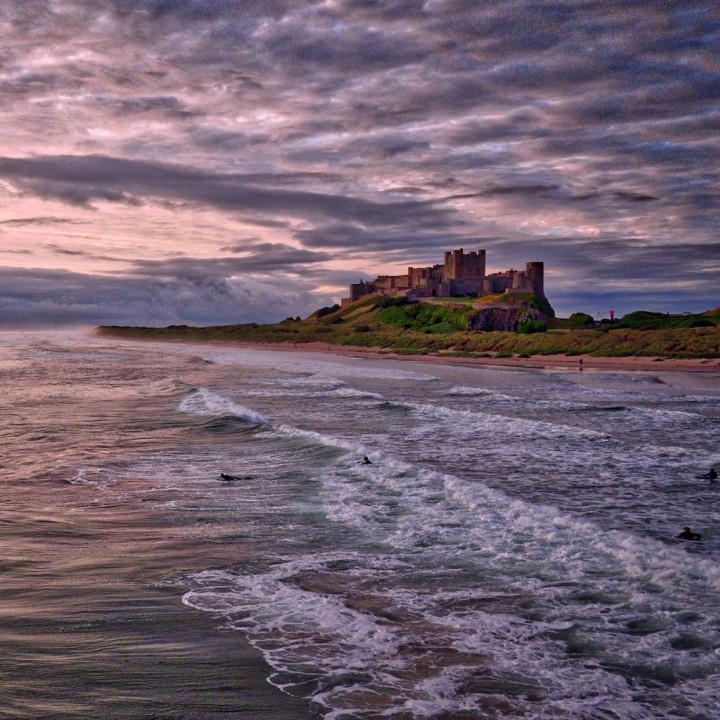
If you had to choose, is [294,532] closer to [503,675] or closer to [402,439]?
[503,675]

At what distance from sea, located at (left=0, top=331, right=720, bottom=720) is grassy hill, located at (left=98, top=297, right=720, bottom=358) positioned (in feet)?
122

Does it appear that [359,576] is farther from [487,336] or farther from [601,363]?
[487,336]

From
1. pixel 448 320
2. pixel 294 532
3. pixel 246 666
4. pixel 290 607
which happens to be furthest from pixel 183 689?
pixel 448 320

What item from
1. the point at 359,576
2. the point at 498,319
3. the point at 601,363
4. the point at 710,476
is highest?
the point at 498,319

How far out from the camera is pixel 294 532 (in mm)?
8602

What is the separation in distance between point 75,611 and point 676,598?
512 cm

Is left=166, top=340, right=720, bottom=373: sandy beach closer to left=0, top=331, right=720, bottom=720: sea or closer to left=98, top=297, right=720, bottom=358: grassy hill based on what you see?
left=98, top=297, right=720, bottom=358: grassy hill

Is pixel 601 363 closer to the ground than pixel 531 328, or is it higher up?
closer to the ground

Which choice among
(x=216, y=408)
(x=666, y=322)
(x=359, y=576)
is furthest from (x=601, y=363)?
(x=359, y=576)

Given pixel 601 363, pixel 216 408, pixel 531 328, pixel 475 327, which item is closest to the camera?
pixel 216 408

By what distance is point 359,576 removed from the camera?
7004 mm

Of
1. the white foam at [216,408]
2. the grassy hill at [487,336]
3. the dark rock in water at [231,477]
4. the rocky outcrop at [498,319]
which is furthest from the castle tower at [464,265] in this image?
the dark rock in water at [231,477]

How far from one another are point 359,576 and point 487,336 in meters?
64.0

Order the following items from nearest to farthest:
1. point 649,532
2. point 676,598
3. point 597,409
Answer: point 676,598
point 649,532
point 597,409
